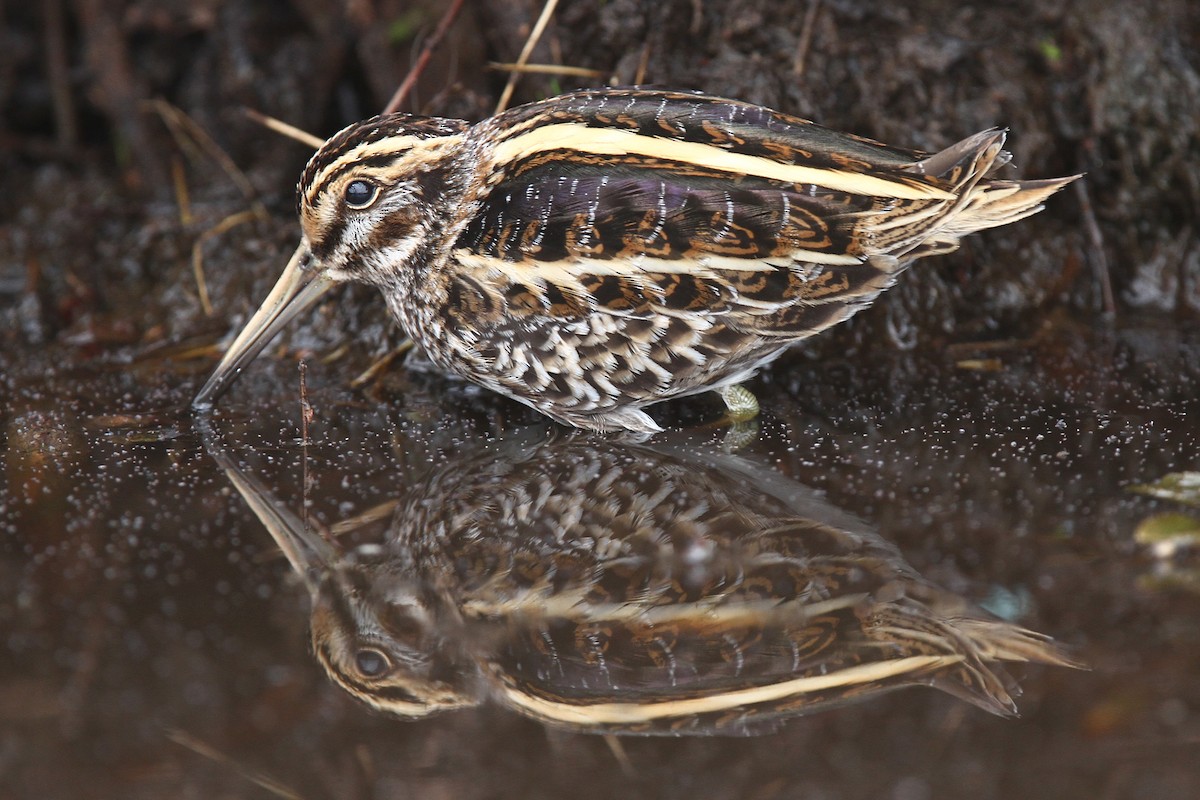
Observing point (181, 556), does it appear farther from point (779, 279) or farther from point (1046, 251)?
point (1046, 251)

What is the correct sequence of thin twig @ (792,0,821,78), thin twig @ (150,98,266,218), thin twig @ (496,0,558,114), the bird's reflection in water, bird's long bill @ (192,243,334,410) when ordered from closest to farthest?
the bird's reflection in water, bird's long bill @ (192,243,334,410), thin twig @ (496,0,558,114), thin twig @ (792,0,821,78), thin twig @ (150,98,266,218)

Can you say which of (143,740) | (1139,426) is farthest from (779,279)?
(143,740)

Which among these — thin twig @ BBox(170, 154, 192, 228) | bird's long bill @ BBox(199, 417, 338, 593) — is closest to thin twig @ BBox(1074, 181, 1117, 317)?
bird's long bill @ BBox(199, 417, 338, 593)

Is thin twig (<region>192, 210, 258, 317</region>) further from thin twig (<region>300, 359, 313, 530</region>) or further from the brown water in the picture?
thin twig (<region>300, 359, 313, 530</region>)

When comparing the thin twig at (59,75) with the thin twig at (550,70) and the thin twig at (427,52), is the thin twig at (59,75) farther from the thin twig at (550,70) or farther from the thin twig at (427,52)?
the thin twig at (550,70)

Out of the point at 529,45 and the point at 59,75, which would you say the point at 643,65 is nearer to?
the point at 529,45

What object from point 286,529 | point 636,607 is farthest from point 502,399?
point 636,607
